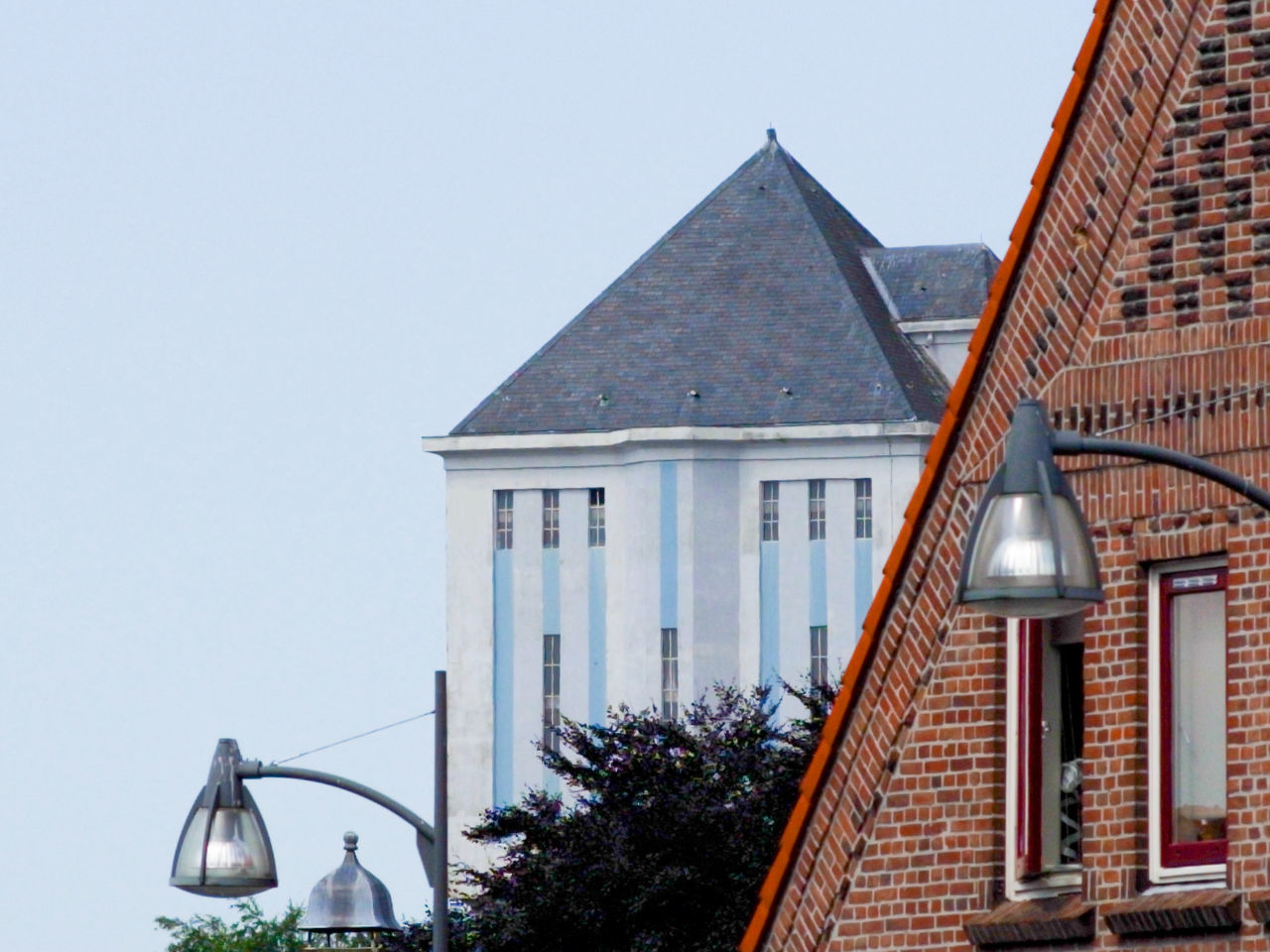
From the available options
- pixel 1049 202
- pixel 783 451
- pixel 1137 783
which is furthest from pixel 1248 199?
pixel 783 451

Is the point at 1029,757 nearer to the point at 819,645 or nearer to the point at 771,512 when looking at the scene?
the point at 819,645

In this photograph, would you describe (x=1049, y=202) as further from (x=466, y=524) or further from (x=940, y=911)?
(x=466, y=524)

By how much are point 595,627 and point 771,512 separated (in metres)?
5.88

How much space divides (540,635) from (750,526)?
6750mm

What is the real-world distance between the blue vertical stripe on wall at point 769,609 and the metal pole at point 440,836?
69.5m

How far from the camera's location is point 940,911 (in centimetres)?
1975

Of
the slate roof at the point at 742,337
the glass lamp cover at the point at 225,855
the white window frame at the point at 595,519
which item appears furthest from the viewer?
the white window frame at the point at 595,519

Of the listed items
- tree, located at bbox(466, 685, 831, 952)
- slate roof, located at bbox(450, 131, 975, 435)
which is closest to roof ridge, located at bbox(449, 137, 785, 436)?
slate roof, located at bbox(450, 131, 975, 435)

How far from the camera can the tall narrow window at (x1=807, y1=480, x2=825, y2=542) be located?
9300 centimetres

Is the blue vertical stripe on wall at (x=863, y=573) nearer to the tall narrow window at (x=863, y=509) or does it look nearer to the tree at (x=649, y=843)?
the tall narrow window at (x=863, y=509)

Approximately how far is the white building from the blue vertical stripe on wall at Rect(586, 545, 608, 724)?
7 cm

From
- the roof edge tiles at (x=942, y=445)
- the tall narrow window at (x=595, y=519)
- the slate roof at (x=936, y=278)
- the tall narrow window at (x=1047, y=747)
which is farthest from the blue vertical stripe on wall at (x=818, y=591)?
the tall narrow window at (x=1047, y=747)

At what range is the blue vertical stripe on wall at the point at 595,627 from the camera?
94.1 meters

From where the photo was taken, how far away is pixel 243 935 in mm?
100000
